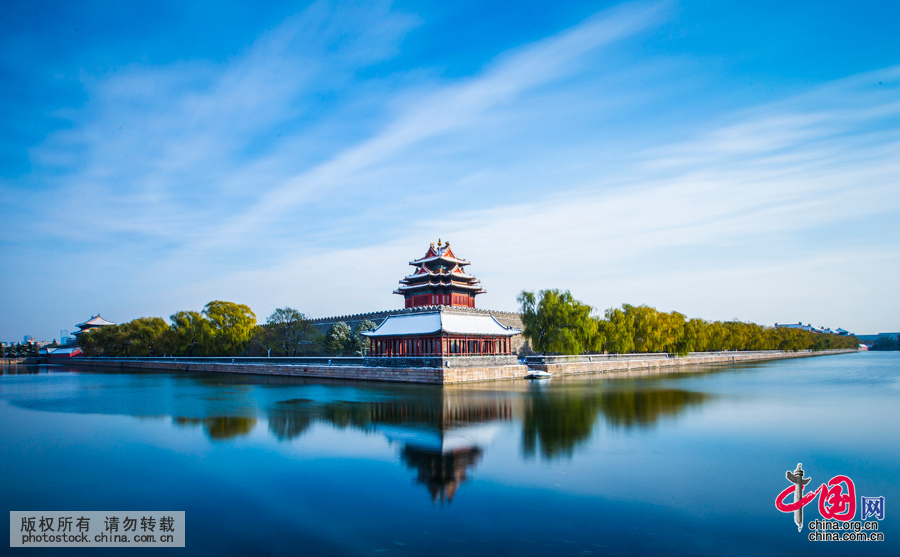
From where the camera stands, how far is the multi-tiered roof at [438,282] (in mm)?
37750

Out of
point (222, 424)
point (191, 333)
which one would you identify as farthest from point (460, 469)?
point (191, 333)

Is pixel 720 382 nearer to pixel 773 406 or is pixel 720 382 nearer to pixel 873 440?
pixel 773 406

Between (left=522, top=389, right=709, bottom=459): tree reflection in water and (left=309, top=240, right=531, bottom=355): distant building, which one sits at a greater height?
(left=309, top=240, right=531, bottom=355): distant building

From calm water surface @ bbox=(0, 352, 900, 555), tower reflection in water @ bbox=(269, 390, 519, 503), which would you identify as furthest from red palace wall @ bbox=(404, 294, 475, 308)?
calm water surface @ bbox=(0, 352, 900, 555)

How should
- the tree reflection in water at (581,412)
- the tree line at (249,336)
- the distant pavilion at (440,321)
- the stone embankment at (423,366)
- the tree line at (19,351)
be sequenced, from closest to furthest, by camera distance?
the tree reflection in water at (581,412) < the stone embankment at (423,366) < the distant pavilion at (440,321) < the tree line at (249,336) < the tree line at (19,351)

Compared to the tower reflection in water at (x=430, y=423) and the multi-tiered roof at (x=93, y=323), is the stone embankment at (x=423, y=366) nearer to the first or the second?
the tower reflection in water at (x=430, y=423)

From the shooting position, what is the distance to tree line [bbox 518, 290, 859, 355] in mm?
36250

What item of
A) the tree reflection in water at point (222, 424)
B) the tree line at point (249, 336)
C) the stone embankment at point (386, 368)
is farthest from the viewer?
the tree line at point (249, 336)

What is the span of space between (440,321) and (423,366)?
389 centimetres

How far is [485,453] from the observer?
11852 mm

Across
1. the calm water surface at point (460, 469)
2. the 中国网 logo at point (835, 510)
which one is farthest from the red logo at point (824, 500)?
the calm water surface at point (460, 469)

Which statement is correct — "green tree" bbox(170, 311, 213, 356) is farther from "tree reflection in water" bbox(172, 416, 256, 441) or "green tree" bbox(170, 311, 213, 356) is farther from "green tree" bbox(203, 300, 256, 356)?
"tree reflection in water" bbox(172, 416, 256, 441)

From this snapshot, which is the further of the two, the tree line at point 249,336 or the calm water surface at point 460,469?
the tree line at point 249,336

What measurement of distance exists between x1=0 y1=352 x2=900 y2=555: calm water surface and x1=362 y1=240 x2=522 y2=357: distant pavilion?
994 cm
